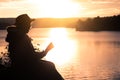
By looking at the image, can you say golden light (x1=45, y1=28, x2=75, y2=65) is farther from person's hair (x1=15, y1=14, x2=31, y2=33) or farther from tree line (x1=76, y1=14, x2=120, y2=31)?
tree line (x1=76, y1=14, x2=120, y2=31)

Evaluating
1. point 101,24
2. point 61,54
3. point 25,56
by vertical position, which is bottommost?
point 101,24

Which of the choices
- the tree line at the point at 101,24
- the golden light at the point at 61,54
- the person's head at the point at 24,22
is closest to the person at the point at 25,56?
the person's head at the point at 24,22

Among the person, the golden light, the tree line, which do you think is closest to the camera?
the person

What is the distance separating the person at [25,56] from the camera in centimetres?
775

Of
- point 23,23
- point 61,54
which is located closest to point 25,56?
point 23,23

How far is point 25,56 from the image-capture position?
7.82m

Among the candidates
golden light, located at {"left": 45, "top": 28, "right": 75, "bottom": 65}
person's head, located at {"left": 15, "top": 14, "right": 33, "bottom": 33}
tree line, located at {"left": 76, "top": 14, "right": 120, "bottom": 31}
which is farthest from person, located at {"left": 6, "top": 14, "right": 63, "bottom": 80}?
tree line, located at {"left": 76, "top": 14, "right": 120, "bottom": 31}

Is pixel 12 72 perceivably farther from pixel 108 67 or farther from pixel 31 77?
pixel 108 67

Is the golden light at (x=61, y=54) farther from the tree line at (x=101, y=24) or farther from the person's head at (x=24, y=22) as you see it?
the tree line at (x=101, y=24)

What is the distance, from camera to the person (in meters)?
7.75

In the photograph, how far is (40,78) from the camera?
309 inches

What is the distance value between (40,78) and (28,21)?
1203 mm

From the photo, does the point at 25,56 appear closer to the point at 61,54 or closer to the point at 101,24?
the point at 61,54

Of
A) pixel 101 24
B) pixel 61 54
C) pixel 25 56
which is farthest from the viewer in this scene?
pixel 101 24
